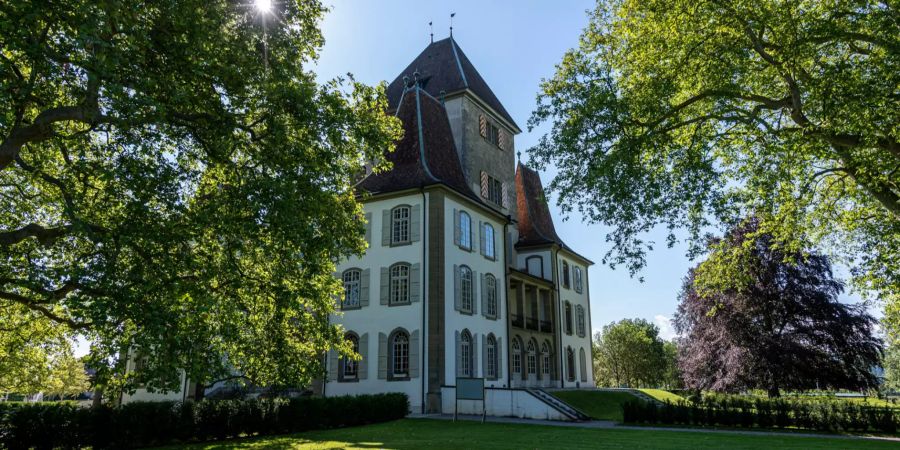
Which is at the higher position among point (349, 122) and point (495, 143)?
point (495, 143)

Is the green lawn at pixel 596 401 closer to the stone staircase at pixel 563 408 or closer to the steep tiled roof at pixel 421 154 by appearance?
the stone staircase at pixel 563 408

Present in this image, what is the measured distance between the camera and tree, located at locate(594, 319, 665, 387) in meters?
77.6

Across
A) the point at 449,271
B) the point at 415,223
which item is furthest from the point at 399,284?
the point at 415,223

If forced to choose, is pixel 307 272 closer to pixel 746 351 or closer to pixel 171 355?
pixel 171 355

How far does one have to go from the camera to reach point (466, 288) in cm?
2753

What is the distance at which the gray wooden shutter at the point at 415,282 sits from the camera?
25.5 meters

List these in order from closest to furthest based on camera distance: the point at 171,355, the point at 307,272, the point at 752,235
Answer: the point at 171,355 < the point at 307,272 < the point at 752,235

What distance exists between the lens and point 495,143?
35156 mm

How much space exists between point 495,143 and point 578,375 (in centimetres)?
1671

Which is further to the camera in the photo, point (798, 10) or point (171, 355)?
point (798, 10)

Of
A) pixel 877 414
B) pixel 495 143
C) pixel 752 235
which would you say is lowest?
pixel 877 414

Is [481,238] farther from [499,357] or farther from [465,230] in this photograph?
[499,357]

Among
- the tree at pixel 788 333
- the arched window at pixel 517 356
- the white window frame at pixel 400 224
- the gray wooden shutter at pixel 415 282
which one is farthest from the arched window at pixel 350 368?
the tree at pixel 788 333

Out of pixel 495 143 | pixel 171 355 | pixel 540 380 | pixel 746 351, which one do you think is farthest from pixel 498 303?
pixel 171 355
